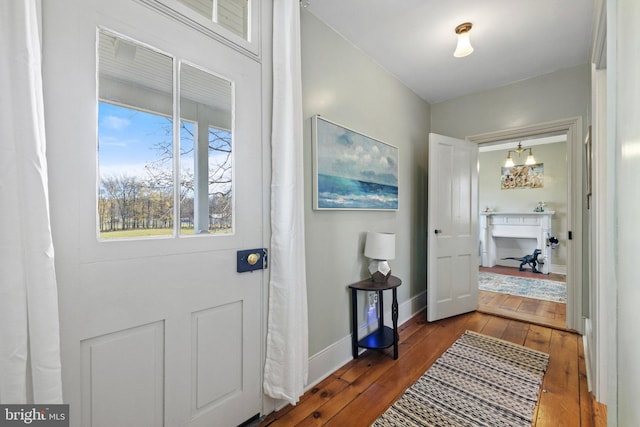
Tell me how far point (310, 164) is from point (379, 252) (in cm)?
90

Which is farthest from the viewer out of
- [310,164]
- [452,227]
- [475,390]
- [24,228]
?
[452,227]

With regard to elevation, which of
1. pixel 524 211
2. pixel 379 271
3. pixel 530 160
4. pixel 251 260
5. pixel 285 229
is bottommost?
pixel 379 271

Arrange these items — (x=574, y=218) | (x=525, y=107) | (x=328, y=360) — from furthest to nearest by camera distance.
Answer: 1. (x=525, y=107)
2. (x=574, y=218)
3. (x=328, y=360)

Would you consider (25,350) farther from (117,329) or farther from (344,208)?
(344,208)

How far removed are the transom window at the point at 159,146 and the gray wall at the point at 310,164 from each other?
69 cm

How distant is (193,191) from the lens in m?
1.26

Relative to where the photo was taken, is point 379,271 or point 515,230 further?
point 515,230

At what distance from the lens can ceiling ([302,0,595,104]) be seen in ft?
→ 6.13

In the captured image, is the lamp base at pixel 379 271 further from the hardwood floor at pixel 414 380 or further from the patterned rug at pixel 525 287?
the patterned rug at pixel 525 287

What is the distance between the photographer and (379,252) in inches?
85.8

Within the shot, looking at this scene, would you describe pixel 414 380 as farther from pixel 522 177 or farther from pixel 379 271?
pixel 522 177

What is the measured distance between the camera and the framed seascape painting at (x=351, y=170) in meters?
1.93

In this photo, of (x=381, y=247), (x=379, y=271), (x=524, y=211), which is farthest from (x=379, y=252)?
(x=524, y=211)

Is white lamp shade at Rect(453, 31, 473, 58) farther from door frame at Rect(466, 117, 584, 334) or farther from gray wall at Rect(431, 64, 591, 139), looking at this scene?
door frame at Rect(466, 117, 584, 334)
